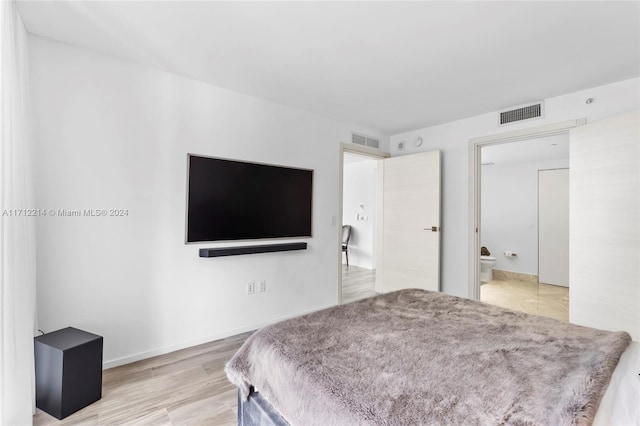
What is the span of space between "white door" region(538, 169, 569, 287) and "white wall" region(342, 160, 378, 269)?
306 centimetres

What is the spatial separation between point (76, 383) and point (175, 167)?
1.68 m

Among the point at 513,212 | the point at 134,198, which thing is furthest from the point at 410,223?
the point at 134,198

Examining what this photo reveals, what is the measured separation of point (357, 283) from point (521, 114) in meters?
3.46

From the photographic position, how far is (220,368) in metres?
2.43

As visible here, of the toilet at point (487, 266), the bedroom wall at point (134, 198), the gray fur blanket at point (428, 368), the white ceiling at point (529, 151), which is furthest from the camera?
the toilet at point (487, 266)

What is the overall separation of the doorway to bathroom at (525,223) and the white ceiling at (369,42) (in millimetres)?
2317

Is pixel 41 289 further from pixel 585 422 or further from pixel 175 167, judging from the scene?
pixel 585 422

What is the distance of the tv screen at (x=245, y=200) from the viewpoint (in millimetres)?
2785

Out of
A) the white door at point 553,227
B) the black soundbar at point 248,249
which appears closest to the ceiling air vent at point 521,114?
the black soundbar at point 248,249

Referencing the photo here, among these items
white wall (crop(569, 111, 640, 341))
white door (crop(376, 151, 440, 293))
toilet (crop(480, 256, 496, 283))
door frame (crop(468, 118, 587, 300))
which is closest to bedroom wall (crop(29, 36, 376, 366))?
white door (crop(376, 151, 440, 293))

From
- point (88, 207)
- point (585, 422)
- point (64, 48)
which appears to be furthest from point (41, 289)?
point (585, 422)

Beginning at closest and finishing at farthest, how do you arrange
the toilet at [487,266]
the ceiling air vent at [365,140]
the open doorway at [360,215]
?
the ceiling air vent at [365,140] < the toilet at [487,266] < the open doorway at [360,215]

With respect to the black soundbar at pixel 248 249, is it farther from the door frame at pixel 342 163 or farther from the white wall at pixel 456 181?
the white wall at pixel 456 181

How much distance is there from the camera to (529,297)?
4590mm
